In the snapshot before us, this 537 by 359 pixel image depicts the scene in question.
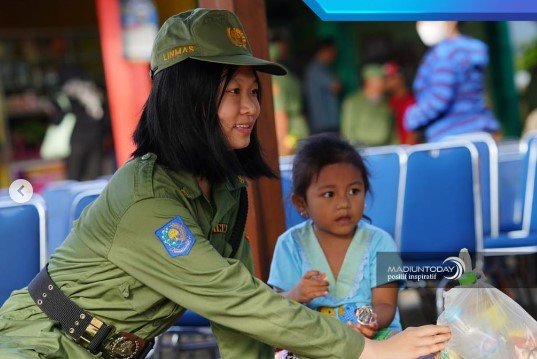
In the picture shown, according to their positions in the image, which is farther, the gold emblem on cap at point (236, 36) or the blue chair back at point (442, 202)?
the blue chair back at point (442, 202)

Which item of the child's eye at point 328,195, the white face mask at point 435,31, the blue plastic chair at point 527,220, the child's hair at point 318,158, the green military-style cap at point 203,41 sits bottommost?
the blue plastic chair at point 527,220

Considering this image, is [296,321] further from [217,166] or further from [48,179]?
[48,179]

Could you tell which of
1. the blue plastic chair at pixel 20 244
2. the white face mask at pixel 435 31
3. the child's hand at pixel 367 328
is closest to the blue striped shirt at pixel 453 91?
the white face mask at pixel 435 31

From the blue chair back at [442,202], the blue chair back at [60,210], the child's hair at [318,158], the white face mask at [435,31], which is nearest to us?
the child's hair at [318,158]

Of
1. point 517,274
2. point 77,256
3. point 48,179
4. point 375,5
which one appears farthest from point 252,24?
point 48,179

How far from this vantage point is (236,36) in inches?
109

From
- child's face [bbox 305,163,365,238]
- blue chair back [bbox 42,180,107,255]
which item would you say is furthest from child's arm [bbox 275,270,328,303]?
blue chair back [bbox 42,180,107,255]

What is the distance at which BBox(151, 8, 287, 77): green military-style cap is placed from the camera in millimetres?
2658

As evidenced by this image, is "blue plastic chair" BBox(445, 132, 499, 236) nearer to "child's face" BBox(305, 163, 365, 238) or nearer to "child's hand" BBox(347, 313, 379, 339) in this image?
"child's face" BBox(305, 163, 365, 238)

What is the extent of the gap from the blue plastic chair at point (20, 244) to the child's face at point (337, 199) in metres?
0.95

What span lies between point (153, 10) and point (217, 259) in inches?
303

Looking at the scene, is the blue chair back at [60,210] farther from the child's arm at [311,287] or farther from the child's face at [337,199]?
the child's arm at [311,287]

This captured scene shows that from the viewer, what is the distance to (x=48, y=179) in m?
11.1

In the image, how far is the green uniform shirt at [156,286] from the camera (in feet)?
8.31
